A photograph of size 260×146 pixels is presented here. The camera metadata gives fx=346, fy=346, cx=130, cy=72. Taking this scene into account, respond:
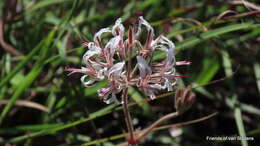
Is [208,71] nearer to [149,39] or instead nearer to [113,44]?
[149,39]

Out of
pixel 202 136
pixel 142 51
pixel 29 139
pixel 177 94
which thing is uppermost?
pixel 142 51

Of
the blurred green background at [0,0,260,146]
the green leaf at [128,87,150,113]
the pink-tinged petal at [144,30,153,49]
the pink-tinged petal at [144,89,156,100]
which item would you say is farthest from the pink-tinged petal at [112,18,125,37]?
the green leaf at [128,87,150,113]

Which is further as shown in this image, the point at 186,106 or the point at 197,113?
the point at 197,113

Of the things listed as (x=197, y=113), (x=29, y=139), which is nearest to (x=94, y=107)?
(x=29, y=139)

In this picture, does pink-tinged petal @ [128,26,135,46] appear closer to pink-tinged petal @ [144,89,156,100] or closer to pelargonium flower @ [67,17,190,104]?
pelargonium flower @ [67,17,190,104]

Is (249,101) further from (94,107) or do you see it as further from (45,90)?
(45,90)

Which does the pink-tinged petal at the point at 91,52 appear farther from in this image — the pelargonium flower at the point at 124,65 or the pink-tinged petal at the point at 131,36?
the pink-tinged petal at the point at 131,36

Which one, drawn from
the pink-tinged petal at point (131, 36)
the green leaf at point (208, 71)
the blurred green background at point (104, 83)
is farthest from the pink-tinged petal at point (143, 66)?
the green leaf at point (208, 71)
